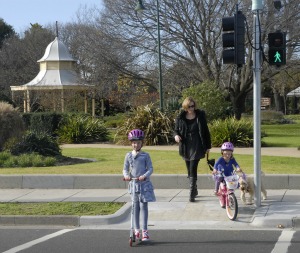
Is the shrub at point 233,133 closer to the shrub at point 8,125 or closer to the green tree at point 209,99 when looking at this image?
the green tree at point 209,99

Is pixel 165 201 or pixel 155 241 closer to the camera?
pixel 155 241

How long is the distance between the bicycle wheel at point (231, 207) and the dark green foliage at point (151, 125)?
1292 cm

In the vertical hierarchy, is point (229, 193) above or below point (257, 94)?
below

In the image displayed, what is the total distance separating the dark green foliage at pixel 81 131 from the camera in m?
25.8

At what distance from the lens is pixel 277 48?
10.6 meters

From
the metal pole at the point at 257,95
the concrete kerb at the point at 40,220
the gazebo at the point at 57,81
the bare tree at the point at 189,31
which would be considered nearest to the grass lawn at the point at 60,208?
the concrete kerb at the point at 40,220

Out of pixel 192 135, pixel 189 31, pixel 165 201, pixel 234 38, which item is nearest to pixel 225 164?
pixel 192 135

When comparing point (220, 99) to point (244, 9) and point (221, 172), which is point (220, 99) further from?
point (221, 172)

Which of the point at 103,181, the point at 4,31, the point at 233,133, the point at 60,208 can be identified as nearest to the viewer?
the point at 60,208

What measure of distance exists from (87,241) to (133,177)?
1150 mm

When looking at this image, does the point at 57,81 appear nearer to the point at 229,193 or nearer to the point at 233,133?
the point at 233,133

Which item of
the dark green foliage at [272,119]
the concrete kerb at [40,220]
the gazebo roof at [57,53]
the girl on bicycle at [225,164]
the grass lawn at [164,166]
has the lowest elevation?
the concrete kerb at [40,220]

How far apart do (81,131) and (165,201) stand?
1428 cm

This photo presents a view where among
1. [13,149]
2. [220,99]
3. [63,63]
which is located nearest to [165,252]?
[13,149]
